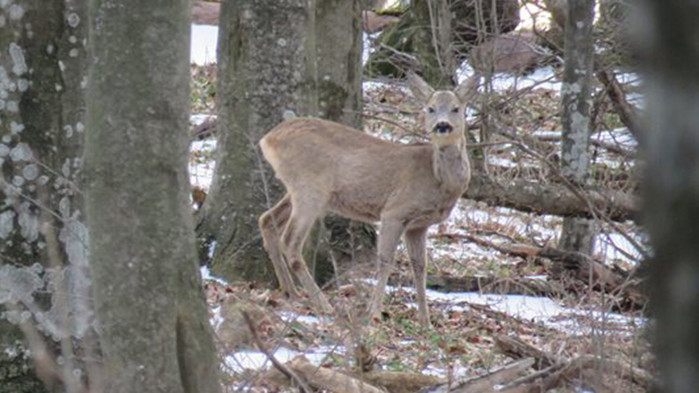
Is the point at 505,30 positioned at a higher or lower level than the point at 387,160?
higher

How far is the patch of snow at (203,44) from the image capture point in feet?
61.4

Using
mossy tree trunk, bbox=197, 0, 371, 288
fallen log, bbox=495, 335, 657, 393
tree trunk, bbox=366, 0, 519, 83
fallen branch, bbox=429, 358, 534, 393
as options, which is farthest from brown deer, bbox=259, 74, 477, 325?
fallen log, bbox=495, 335, 657, 393

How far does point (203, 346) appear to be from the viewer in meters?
4.21

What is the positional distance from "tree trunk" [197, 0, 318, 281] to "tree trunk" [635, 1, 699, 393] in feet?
27.1

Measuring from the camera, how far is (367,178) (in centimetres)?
977

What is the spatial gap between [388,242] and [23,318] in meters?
4.70

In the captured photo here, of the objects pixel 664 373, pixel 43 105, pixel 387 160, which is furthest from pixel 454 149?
pixel 664 373

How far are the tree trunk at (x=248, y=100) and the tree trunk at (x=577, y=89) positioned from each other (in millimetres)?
2102

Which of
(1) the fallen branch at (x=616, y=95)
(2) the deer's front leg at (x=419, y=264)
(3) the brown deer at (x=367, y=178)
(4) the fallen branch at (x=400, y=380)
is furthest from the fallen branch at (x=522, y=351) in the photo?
(1) the fallen branch at (x=616, y=95)

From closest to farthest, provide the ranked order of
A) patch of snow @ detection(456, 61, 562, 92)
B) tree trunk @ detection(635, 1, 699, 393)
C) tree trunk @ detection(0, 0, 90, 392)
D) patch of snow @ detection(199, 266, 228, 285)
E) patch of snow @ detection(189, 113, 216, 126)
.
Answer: tree trunk @ detection(635, 1, 699, 393)
tree trunk @ detection(0, 0, 90, 392)
patch of snow @ detection(199, 266, 228, 285)
patch of snow @ detection(456, 61, 562, 92)
patch of snow @ detection(189, 113, 216, 126)

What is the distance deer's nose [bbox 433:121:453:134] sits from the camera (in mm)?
9219

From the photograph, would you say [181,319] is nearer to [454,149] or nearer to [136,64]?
[136,64]

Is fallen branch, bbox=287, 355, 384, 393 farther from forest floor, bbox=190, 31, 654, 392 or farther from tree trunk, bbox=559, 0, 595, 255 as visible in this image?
tree trunk, bbox=559, 0, 595, 255

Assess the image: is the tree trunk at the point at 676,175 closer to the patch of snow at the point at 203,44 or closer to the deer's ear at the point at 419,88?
the deer's ear at the point at 419,88
